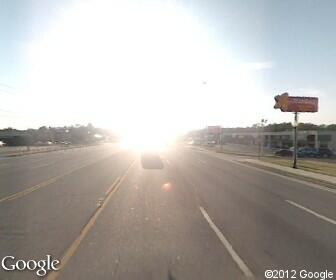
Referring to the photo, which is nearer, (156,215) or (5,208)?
(156,215)

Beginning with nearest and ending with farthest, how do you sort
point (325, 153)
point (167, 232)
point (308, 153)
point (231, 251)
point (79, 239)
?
point (231, 251) → point (79, 239) → point (167, 232) → point (308, 153) → point (325, 153)

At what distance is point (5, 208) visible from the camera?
14328 millimetres

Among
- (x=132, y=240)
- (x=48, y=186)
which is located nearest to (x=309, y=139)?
(x=48, y=186)

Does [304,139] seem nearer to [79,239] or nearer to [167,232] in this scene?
[167,232]

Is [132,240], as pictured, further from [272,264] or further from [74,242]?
[272,264]

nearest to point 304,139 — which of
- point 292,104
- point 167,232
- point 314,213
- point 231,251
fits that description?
point 292,104

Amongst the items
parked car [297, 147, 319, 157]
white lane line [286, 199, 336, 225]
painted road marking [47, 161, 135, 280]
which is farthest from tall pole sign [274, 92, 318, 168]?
painted road marking [47, 161, 135, 280]

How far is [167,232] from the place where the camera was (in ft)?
35.2

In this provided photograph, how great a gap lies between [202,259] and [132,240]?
2.00 m

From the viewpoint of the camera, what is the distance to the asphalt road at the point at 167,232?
7.90 m

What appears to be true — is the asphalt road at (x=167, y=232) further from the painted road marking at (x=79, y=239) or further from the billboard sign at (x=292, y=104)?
the billboard sign at (x=292, y=104)

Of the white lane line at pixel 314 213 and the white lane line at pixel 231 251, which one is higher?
the white lane line at pixel 231 251

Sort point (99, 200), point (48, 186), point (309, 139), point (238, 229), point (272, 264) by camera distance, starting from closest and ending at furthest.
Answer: point (272, 264)
point (238, 229)
point (99, 200)
point (48, 186)
point (309, 139)

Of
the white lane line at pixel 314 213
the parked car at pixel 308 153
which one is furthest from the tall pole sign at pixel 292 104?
the white lane line at pixel 314 213
